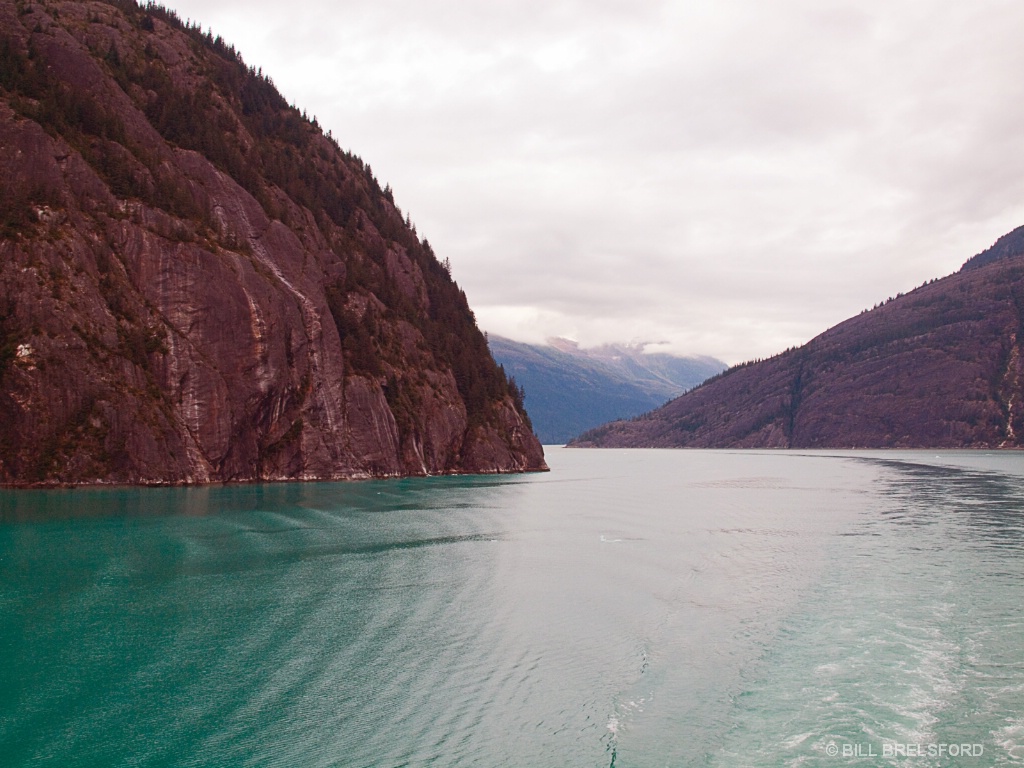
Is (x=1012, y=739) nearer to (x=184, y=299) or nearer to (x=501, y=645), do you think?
(x=501, y=645)

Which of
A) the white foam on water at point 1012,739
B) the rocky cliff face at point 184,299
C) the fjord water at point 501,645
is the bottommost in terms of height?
the white foam on water at point 1012,739

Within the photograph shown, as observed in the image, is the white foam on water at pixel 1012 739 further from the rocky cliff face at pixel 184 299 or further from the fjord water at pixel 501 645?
the rocky cliff face at pixel 184 299

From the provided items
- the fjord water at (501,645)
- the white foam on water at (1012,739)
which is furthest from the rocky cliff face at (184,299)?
the white foam on water at (1012,739)

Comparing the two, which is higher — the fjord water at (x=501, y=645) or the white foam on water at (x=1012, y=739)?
the fjord water at (x=501, y=645)

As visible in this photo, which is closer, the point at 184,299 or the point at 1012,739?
the point at 1012,739

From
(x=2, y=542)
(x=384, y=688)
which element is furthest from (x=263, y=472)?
(x=384, y=688)

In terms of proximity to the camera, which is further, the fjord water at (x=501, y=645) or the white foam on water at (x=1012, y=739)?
the fjord water at (x=501, y=645)

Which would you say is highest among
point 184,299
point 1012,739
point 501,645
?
point 184,299

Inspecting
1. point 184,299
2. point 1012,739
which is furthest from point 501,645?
point 184,299
